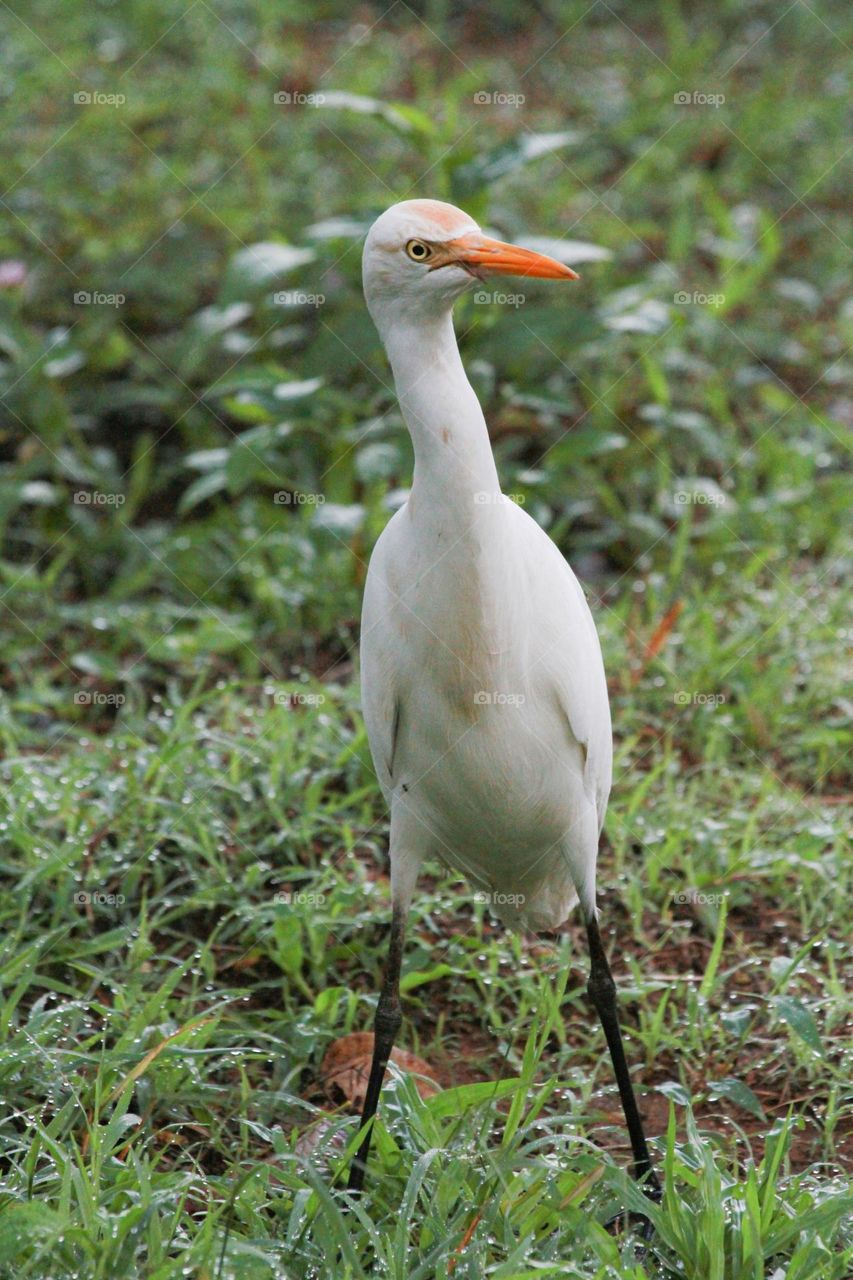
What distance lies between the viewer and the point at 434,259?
7.91 ft

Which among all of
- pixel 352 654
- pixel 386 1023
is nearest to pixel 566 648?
pixel 386 1023

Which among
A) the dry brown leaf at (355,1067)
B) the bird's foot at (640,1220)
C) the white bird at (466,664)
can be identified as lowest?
the bird's foot at (640,1220)

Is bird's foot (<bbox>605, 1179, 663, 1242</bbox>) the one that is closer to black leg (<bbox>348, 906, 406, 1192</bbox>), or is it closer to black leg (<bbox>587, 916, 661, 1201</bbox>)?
black leg (<bbox>587, 916, 661, 1201</bbox>)

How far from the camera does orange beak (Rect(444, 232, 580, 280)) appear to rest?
2.38 m

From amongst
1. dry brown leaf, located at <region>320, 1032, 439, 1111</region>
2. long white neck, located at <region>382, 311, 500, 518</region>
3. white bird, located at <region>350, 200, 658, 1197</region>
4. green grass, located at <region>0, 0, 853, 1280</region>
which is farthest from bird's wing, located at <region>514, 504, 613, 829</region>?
dry brown leaf, located at <region>320, 1032, 439, 1111</region>

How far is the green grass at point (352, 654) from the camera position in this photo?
2619 mm

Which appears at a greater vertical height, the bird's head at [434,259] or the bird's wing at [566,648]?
the bird's head at [434,259]

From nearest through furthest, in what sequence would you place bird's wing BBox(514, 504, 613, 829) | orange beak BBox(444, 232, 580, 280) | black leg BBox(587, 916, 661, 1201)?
1. orange beak BBox(444, 232, 580, 280)
2. bird's wing BBox(514, 504, 613, 829)
3. black leg BBox(587, 916, 661, 1201)

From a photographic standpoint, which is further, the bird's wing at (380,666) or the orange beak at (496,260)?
the bird's wing at (380,666)

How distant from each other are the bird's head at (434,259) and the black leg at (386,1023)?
124cm

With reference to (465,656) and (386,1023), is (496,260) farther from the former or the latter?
(386,1023)

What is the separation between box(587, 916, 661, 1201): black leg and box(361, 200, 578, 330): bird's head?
1.31 meters

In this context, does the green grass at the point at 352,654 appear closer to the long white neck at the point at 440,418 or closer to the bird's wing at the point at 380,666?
the bird's wing at the point at 380,666

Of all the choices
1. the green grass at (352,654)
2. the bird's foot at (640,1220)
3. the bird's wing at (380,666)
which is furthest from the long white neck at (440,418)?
the bird's foot at (640,1220)
